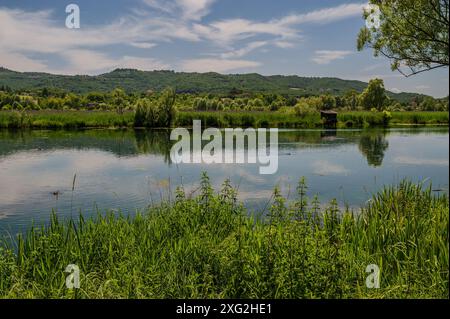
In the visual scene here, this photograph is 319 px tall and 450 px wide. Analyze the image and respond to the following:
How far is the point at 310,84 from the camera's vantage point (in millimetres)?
157250

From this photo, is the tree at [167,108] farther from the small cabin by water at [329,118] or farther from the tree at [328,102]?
the tree at [328,102]

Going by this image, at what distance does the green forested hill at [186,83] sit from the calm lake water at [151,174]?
248 ft

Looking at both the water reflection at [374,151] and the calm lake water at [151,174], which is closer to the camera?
the calm lake water at [151,174]

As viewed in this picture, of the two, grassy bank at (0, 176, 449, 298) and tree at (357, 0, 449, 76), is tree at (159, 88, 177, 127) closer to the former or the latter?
tree at (357, 0, 449, 76)

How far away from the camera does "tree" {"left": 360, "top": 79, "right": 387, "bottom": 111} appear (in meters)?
65.2

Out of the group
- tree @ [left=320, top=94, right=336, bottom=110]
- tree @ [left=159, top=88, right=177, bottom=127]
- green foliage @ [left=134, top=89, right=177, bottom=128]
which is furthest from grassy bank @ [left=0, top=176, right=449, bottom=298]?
tree @ [left=320, top=94, right=336, bottom=110]

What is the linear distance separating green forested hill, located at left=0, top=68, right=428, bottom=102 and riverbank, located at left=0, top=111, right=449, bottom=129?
55.0 m

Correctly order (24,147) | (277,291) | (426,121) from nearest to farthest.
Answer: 1. (277,291)
2. (24,147)
3. (426,121)

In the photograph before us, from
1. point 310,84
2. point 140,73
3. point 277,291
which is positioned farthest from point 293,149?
point 310,84

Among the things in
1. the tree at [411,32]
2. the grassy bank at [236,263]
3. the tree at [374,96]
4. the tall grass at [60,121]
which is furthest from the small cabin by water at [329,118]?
the grassy bank at [236,263]

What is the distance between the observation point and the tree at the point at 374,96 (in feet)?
214

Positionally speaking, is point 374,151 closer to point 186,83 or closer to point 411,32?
point 411,32
